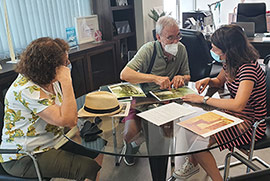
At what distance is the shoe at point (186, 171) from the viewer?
2094 millimetres

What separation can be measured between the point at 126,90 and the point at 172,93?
0.34m

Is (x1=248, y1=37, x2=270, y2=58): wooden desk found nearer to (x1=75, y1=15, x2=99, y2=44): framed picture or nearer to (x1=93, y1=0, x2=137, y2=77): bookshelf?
(x1=93, y1=0, x2=137, y2=77): bookshelf

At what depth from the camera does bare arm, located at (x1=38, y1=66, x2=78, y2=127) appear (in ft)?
4.67

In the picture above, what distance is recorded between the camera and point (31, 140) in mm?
1493

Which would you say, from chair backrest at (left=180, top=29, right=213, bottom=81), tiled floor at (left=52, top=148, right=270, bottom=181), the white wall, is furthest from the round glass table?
the white wall

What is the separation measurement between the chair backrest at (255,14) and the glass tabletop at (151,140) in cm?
351

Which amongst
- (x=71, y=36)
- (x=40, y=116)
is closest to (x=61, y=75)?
(x=40, y=116)

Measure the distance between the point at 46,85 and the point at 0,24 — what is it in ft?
4.23

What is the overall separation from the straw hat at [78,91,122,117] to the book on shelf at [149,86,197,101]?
343mm

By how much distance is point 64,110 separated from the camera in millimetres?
1485

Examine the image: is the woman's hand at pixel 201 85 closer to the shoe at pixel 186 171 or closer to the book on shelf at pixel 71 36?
the shoe at pixel 186 171

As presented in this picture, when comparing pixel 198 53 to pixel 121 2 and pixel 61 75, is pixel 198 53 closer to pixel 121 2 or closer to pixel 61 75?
pixel 121 2

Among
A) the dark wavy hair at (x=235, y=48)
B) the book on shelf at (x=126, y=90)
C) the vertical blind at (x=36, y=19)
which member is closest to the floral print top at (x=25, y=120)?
the book on shelf at (x=126, y=90)

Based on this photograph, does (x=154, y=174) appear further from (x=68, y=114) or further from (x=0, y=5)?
(x=0, y=5)
